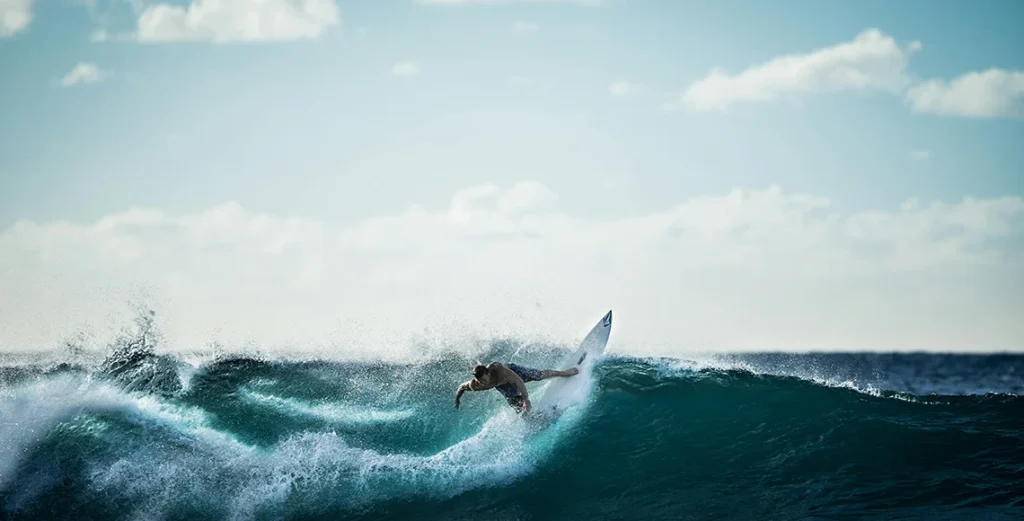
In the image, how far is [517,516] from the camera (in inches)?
279

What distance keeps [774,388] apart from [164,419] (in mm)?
9390

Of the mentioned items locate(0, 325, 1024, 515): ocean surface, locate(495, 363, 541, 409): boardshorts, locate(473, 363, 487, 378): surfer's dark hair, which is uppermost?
locate(473, 363, 487, 378): surfer's dark hair

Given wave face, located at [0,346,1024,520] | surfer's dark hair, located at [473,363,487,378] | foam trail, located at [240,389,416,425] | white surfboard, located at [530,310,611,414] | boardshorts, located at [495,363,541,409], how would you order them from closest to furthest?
1. wave face, located at [0,346,1024,520]
2. surfer's dark hair, located at [473,363,487,378]
3. boardshorts, located at [495,363,541,409]
4. white surfboard, located at [530,310,611,414]
5. foam trail, located at [240,389,416,425]

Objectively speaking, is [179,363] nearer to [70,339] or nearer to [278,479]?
[70,339]

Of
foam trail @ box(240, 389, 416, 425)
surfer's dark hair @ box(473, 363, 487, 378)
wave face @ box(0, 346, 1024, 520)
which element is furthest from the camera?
foam trail @ box(240, 389, 416, 425)

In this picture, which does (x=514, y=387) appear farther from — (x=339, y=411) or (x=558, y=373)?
(x=339, y=411)

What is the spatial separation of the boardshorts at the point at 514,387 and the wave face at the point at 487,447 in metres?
0.32

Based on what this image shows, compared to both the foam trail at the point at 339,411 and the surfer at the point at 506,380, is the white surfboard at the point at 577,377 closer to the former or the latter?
the surfer at the point at 506,380

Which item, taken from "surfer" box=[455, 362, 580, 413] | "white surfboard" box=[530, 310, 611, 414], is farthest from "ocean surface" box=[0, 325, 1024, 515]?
"surfer" box=[455, 362, 580, 413]

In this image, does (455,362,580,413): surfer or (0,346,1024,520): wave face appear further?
(455,362,580,413): surfer

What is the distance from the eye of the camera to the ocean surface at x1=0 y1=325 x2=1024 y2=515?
7414 millimetres

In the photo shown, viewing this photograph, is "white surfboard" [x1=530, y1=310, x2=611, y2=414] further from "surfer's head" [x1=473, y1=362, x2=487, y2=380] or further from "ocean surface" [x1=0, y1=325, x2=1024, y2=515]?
"surfer's head" [x1=473, y1=362, x2=487, y2=380]

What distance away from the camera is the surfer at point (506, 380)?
26.5ft

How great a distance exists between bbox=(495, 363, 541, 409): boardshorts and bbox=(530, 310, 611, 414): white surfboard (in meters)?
0.63
